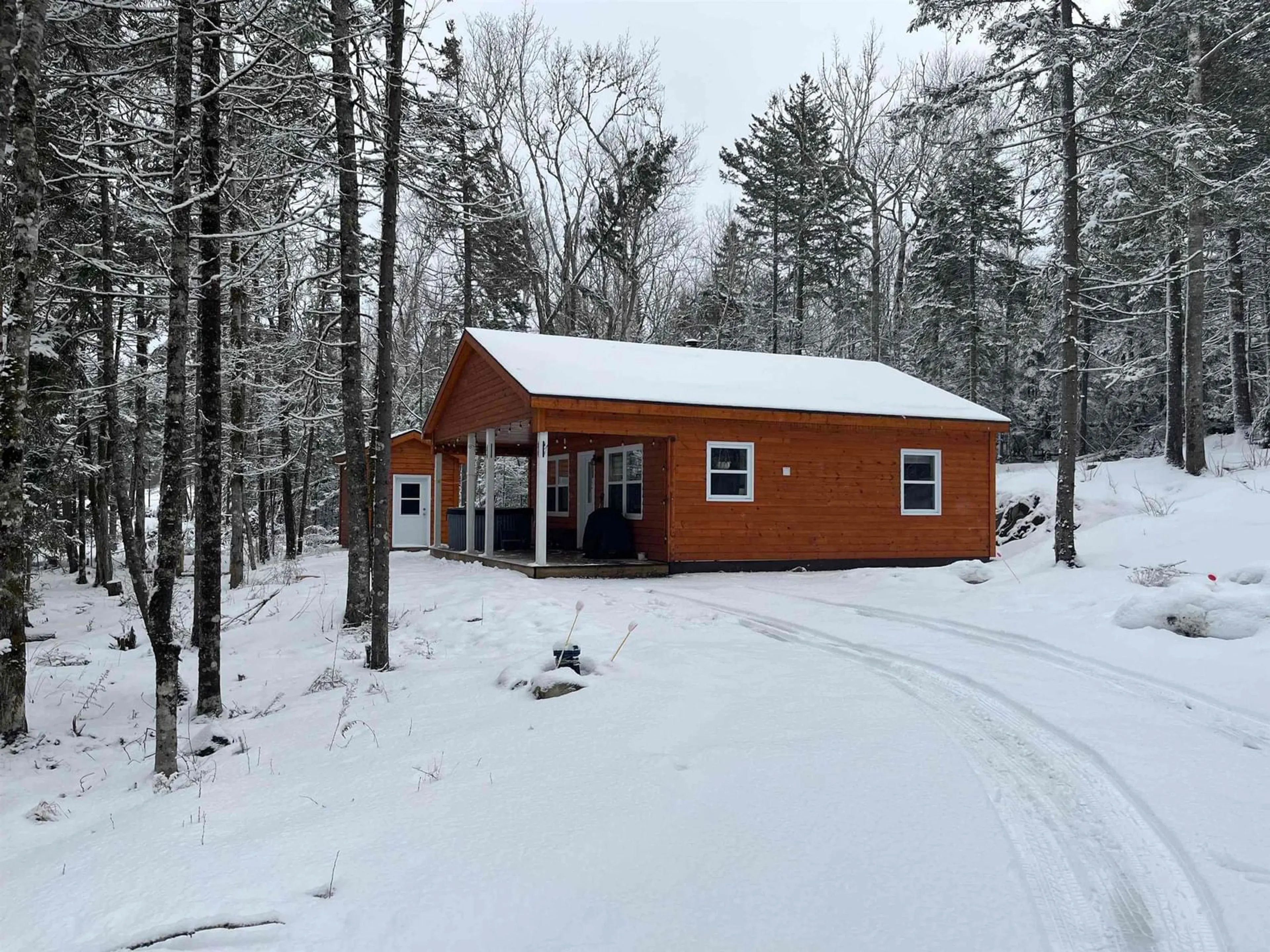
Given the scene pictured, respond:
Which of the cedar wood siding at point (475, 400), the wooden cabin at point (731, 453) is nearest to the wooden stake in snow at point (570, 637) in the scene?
the wooden cabin at point (731, 453)

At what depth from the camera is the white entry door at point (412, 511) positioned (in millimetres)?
21062

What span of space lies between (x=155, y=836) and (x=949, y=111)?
12688 mm

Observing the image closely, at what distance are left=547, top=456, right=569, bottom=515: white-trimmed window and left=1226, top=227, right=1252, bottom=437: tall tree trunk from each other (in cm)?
1641

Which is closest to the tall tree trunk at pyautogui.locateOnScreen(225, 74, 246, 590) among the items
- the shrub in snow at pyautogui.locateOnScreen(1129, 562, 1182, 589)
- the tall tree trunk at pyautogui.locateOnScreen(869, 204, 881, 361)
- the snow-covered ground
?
the snow-covered ground

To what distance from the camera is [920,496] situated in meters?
15.7

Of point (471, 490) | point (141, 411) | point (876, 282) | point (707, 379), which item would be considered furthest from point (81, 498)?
point (876, 282)

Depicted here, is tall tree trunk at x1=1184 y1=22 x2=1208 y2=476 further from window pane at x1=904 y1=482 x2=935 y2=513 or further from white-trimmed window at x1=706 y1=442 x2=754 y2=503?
white-trimmed window at x1=706 y1=442 x2=754 y2=503

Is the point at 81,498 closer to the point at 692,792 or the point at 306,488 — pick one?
the point at 306,488

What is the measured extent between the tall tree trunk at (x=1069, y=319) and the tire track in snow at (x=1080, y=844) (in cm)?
714

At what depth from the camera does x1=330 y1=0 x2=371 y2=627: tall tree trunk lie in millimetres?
9250

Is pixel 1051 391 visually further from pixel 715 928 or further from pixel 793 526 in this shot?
pixel 715 928

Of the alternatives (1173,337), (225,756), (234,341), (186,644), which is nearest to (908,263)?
(1173,337)

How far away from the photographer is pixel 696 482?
46.4 ft

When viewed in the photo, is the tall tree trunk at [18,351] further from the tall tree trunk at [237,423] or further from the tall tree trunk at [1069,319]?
the tall tree trunk at [1069,319]
